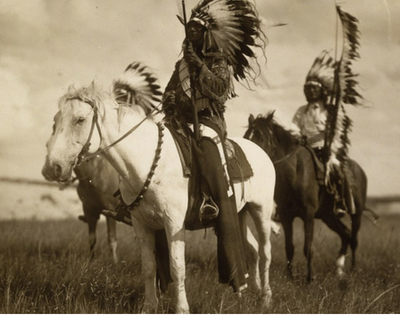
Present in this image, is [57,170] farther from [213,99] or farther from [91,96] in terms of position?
[213,99]

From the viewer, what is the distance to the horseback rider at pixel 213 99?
440 centimetres

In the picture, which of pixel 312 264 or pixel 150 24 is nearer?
pixel 150 24

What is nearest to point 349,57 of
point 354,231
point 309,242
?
point 309,242

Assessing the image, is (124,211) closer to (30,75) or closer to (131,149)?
(131,149)

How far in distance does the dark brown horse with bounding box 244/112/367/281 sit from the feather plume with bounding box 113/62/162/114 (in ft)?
3.64

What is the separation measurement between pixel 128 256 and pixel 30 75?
2069 millimetres

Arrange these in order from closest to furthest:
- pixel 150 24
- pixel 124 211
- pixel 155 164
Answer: pixel 155 164 < pixel 124 211 < pixel 150 24

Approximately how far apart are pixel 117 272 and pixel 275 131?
2.23 metres

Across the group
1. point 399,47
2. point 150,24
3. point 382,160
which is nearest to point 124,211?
point 150,24

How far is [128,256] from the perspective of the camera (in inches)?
233

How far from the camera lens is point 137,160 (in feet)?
13.9

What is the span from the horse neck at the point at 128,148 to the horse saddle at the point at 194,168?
9.5 inches

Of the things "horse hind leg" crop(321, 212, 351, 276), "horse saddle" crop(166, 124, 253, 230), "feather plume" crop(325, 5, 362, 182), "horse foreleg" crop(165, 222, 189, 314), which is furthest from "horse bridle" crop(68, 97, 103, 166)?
"horse hind leg" crop(321, 212, 351, 276)

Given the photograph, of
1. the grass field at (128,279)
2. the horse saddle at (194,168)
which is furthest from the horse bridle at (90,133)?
the grass field at (128,279)
